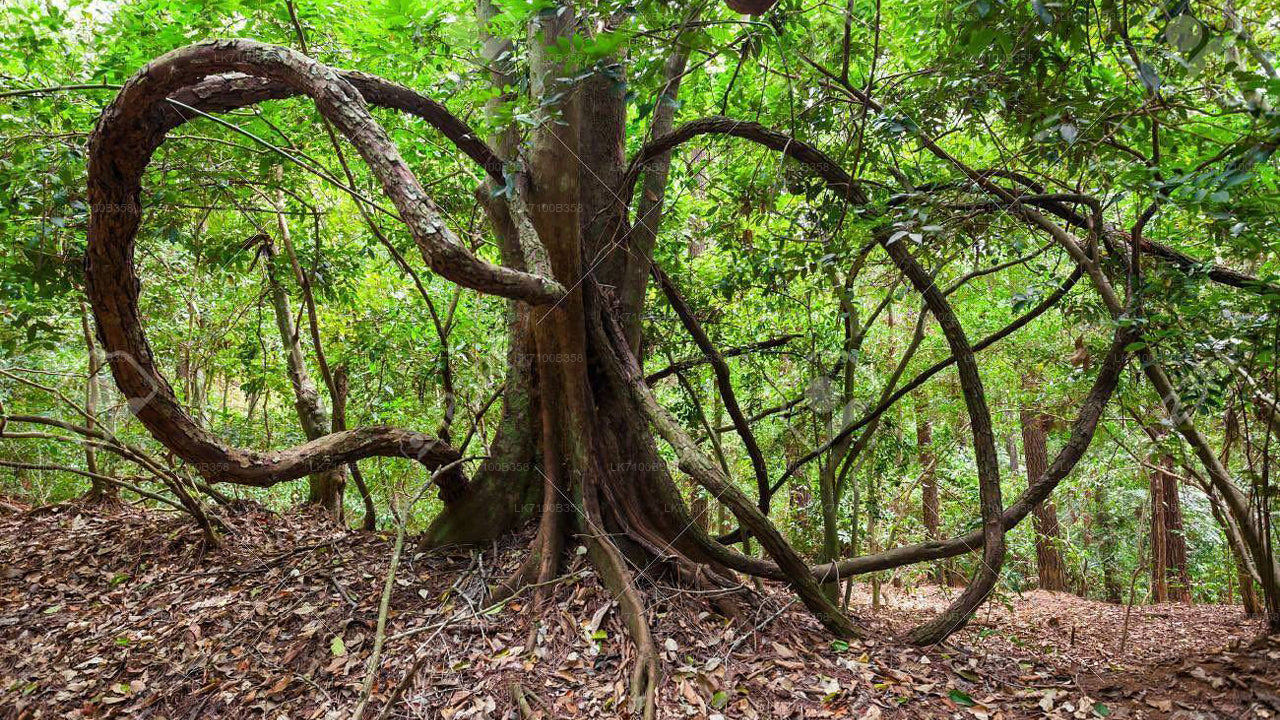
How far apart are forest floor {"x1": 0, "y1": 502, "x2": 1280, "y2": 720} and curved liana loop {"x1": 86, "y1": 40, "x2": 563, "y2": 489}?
0.90 metres

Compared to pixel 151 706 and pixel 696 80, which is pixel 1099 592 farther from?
pixel 151 706

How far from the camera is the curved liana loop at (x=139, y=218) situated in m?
2.13

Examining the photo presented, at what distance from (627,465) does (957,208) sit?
2273 millimetres

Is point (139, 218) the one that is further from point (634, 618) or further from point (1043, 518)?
point (1043, 518)

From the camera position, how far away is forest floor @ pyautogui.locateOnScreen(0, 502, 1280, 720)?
2803 millimetres

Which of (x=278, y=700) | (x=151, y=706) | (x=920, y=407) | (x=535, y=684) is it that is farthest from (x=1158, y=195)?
(x=920, y=407)

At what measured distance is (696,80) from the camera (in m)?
4.99

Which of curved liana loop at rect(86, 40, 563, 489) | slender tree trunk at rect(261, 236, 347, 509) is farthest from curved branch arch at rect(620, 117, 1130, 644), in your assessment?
slender tree trunk at rect(261, 236, 347, 509)

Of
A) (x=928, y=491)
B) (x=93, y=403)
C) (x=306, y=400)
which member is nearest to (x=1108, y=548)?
(x=928, y=491)

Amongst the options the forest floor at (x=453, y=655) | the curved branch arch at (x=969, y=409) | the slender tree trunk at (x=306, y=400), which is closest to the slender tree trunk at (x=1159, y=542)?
the forest floor at (x=453, y=655)

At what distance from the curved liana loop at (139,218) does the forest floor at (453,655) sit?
90cm

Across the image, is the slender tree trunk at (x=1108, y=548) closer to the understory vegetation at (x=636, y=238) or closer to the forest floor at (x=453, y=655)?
the understory vegetation at (x=636, y=238)

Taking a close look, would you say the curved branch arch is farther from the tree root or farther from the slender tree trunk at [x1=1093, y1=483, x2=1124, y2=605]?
the slender tree trunk at [x1=1093, y1=483, x2=1124, y2=605]

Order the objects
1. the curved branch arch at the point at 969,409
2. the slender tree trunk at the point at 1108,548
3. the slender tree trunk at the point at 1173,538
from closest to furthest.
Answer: the curved branch arch at the point at 969,409, the slender tree trunk at the point at 1173,538, the slender tree trunk at the point at 1108,548
